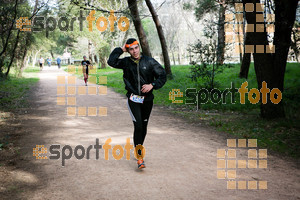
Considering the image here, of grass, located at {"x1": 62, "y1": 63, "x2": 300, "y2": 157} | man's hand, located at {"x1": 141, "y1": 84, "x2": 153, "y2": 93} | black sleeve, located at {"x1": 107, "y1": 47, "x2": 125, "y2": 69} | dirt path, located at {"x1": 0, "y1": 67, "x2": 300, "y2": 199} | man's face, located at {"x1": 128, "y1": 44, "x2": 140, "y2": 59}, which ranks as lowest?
dirt path, located at {"x1": 0, "y1": 67, "x2": 300, "y2": 199}

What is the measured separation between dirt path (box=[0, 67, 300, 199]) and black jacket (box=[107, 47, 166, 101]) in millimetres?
1403

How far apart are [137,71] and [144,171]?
1752 millimetres

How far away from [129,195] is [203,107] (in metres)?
7.57

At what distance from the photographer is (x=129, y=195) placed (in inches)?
145

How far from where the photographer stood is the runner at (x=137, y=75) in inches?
172

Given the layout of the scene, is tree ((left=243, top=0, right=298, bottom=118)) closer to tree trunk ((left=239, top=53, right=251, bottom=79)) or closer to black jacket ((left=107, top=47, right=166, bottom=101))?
black jacket ((left=107, top=47, right=166, bottom=101))

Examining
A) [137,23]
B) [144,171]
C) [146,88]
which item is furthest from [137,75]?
[137,23]

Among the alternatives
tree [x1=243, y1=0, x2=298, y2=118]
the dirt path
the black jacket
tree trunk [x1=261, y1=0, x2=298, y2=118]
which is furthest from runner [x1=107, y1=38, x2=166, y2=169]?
tree trunk [x1=261, y1=0, x2=298, y2=118]

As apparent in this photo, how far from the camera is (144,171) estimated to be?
15.0ft

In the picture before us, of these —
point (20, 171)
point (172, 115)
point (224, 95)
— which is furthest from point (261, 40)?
point (20, 171)

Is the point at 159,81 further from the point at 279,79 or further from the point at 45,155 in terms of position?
the point at 279,79

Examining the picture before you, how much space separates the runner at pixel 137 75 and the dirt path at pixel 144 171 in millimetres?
603

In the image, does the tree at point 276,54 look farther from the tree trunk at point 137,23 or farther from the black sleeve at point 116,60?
the tree trunk at point 137,23

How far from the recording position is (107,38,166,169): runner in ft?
14.3
